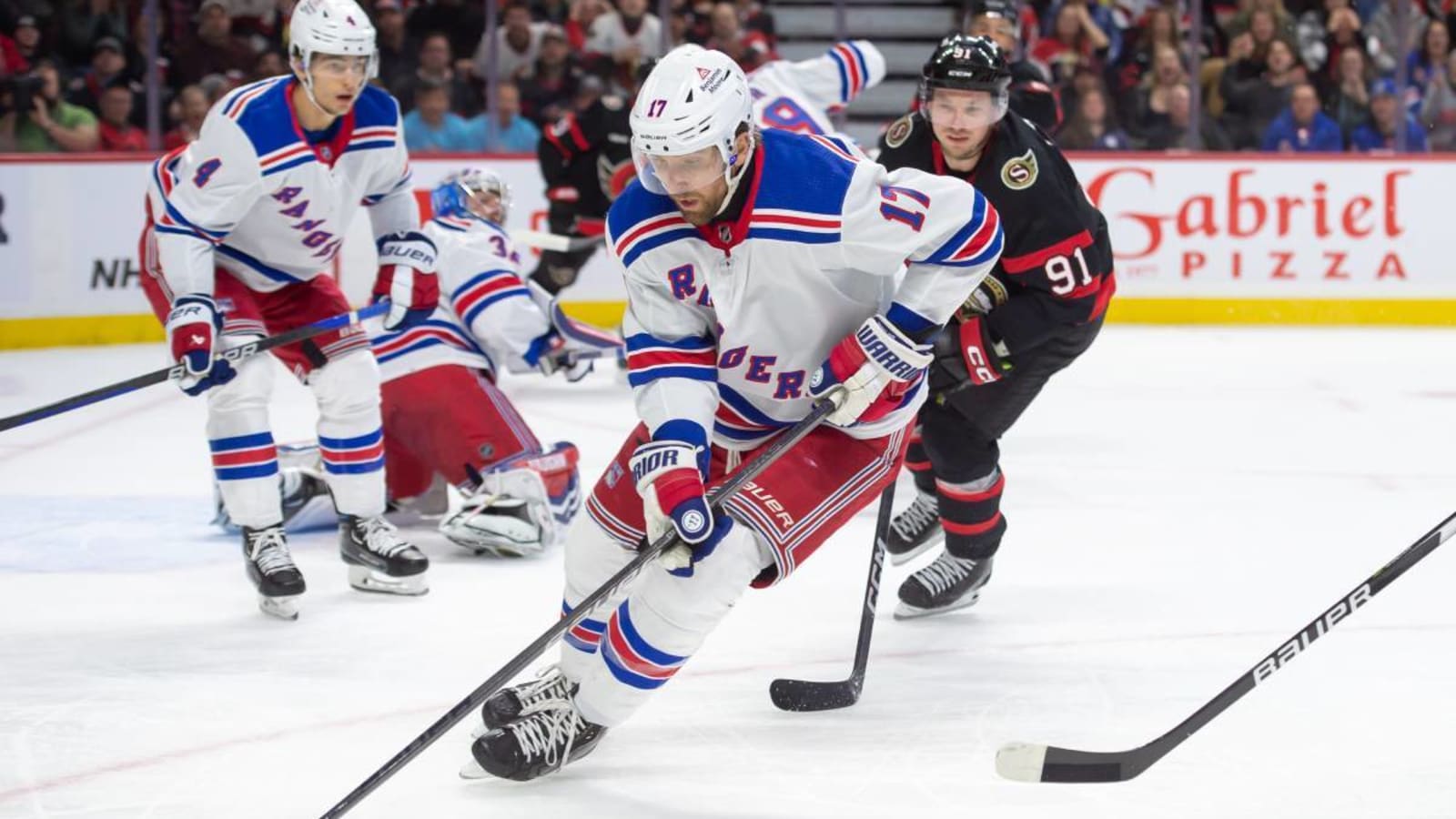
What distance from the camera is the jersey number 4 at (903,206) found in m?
2.65

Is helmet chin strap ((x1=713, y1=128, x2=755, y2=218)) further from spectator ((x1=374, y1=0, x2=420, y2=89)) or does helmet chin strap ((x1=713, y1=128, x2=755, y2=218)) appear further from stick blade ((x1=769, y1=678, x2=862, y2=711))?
spectator ((x1=374, y1=0, x2=420, y2=89))

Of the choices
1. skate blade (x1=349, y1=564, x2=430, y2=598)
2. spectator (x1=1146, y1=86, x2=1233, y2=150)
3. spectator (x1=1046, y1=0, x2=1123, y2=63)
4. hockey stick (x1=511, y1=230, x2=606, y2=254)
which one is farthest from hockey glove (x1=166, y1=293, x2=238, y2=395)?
spectator (x1=1046, y1=0, x2=1123, y2=63)

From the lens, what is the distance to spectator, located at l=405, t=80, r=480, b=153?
8258mm

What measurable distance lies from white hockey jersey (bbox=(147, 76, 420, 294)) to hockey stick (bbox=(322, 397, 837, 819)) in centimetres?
132

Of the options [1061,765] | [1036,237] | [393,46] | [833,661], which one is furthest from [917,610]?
[393,46]

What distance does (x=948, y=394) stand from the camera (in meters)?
3.53

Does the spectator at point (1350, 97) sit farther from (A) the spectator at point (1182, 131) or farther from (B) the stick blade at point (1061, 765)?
(B) the stick blade at point (1061, 765)

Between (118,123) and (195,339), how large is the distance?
15.4 feet

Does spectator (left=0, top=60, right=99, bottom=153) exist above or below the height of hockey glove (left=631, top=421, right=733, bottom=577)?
below

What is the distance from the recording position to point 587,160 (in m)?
6.96

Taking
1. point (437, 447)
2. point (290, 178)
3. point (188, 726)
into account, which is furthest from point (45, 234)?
point (188, 726)

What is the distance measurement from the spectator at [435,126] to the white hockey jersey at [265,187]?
4440 millimetres

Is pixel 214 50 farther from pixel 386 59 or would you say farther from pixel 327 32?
pixel 327 32

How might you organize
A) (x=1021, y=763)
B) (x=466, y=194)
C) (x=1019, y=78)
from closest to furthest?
(x=1021, y=763) < (x=466, y=194) < (x=1019, y=78)
